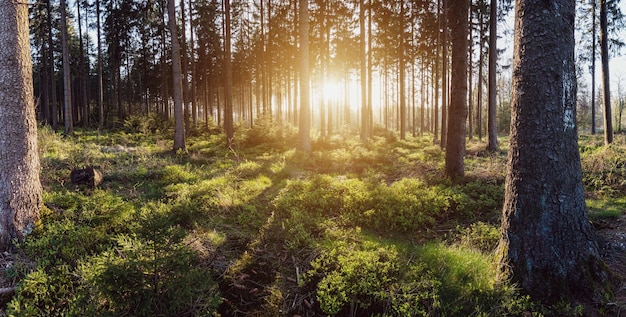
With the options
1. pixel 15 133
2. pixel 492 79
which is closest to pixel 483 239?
pixel 15 133

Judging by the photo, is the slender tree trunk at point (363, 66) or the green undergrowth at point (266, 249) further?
the slender tree trunk at point (363, 66)

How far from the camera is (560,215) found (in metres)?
3.33

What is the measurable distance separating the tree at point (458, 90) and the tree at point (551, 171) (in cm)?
492

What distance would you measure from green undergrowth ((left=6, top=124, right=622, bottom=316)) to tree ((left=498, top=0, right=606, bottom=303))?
1.41 feet

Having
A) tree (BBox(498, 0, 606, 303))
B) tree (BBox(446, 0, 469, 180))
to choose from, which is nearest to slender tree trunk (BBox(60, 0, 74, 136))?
tree (BBox(446, 0, 469, 180))

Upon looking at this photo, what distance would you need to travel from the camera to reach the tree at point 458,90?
815 centimetres

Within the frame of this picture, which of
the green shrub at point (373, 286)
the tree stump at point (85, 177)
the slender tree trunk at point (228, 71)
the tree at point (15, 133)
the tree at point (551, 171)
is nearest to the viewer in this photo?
the green shrub at point (373, 286)

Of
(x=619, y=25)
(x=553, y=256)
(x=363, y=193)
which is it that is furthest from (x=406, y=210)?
(x=619, y=25)

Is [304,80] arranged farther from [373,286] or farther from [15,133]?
[373,286]

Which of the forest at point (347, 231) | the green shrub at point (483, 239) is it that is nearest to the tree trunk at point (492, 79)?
the forest at point (347, 231)

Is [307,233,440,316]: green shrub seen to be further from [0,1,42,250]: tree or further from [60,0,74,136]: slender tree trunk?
[60,0,74,136]: slender tree trunk

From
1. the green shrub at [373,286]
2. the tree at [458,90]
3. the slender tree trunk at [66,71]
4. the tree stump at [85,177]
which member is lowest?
the green shrub at [373,286]

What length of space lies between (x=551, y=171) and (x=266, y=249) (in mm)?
3815

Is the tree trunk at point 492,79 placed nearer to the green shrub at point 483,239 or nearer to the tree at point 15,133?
the green shrub at point 483,239
